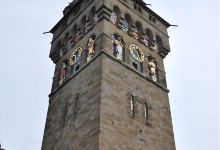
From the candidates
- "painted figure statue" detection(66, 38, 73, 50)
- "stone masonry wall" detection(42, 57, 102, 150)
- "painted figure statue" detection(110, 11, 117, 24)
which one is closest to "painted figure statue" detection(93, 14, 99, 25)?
"painted figure statue" detection(110, 11, 117, 24)

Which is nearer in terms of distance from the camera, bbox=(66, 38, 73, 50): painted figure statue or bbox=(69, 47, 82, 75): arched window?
bbox=(69, 47, 82, 75): arched window

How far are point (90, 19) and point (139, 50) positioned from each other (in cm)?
369

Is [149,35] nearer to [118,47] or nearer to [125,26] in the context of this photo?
[125,26]

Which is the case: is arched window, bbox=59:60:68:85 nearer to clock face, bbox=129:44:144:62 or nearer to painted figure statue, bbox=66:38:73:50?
painted figure statue, bbox=66:38:73:50

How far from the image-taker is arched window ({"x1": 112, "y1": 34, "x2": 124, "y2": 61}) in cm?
2056

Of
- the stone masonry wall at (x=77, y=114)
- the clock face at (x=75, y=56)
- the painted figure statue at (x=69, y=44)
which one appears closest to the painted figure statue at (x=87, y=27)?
the clock face at (x=75, y=56)

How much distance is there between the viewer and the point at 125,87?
19.2 meters

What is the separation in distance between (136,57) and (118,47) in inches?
59.3

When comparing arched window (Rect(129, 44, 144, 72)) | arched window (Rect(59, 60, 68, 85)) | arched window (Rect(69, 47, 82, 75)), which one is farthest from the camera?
arched window (Rect(59, 60, 68, 85))

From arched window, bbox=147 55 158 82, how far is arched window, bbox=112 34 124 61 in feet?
7.34

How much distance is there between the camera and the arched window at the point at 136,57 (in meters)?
21.4

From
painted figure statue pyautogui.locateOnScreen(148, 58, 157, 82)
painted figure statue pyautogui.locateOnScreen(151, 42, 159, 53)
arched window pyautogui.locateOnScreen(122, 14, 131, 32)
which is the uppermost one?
arched window pyautogui.locateOnScreen(122, 14, 131, 32)

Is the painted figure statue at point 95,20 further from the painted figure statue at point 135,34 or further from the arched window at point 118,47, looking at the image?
the painted figure statue at point 135,34

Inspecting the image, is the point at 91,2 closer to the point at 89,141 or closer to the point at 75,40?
the point at 75,40
